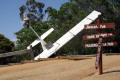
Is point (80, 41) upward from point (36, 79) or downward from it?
upward

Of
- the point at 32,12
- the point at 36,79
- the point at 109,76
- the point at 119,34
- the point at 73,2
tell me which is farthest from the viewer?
the point at 32,12

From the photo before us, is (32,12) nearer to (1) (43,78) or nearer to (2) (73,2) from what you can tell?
(2) (73,2)

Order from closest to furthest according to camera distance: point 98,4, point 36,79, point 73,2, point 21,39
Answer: point 36,79, point 98,4, point 73,2, point 21,39

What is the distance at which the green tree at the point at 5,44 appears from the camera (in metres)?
31.5

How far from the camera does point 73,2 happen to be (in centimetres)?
2822

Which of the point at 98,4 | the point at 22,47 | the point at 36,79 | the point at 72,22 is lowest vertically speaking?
the point at 36,79

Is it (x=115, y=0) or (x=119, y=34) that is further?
(x=115, y=0)

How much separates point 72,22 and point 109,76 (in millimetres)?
18775

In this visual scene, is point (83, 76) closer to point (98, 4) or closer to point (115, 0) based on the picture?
point (98, 4)

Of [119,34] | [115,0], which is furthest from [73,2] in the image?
[119,34]

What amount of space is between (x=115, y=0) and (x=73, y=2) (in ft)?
17.2

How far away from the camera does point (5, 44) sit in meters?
31.9

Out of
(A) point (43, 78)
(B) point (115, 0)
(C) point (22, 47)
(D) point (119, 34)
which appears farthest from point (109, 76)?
(C) point (22, 47)

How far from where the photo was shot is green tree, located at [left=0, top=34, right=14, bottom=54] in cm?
3149
